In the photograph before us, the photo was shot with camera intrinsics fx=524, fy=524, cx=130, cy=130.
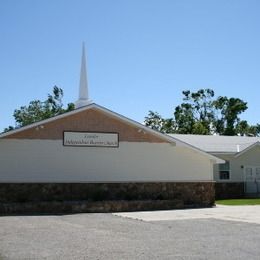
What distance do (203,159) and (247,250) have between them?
18.4 m

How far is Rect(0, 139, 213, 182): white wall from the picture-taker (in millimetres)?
25641

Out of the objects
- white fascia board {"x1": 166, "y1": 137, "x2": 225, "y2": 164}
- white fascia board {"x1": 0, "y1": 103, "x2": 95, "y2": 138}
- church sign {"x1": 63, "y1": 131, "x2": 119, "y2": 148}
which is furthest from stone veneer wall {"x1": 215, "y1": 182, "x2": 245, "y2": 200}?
white fascia board {"x1": 0, "y1": 103, "x2": 95, "y2": 138}

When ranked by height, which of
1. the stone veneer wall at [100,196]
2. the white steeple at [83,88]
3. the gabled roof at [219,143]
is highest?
the white steeple at [83,88]

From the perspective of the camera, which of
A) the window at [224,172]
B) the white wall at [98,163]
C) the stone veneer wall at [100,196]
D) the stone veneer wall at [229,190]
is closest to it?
the stone veneer wall at [100,196]

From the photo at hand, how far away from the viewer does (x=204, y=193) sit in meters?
29.8

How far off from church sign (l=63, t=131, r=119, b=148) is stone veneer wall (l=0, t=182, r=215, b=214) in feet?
6.79

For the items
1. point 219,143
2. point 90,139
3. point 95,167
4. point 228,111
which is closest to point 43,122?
point 90,139

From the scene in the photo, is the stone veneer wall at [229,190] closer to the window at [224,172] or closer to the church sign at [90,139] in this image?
the window at [224,172]

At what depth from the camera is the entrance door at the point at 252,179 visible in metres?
37.0

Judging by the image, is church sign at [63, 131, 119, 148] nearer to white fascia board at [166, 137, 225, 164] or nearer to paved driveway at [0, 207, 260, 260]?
white fascia board at [166, 137, 225, 164]

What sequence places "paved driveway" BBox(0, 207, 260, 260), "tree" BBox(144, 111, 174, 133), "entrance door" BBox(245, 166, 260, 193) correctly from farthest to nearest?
"tree" BBox(144, 111, 174, 133), "entrance door" BBox(245, 166, 260, 193), "paved driveway" BBox(0, 207, 260, 260)

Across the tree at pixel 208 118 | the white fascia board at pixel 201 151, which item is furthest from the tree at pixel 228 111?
the white fascia board at pixel 201 151

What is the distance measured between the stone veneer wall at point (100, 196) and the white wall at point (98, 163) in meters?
0.35

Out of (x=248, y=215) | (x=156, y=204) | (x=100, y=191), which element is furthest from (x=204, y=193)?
(x=248, y=215)
